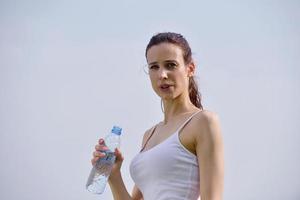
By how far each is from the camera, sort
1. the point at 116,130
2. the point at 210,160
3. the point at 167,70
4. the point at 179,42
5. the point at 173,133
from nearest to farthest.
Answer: the point at 210,160
the point at 173,133
the point at 167,70
the point at 179,42
the point at 116,130

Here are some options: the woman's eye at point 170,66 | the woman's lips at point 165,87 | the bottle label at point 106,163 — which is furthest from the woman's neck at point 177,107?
the bottle label at point 106,163

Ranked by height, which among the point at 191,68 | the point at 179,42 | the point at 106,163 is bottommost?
the point at 106,163

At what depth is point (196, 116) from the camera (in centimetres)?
284

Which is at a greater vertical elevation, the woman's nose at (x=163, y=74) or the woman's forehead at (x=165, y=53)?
the woman's forehead at (x=165, y=53)

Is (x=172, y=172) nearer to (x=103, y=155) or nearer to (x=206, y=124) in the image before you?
(x=206, y=124)

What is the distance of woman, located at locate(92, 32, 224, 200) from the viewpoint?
2654 millimetres

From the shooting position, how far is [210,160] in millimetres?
2637

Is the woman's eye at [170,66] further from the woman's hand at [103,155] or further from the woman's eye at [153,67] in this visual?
the woman's hand at [103,155]

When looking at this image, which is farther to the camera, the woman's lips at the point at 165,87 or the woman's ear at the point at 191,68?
the woman's ear at the point at 191,68

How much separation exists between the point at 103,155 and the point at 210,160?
2.63ft

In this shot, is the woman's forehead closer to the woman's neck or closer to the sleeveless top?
the woman's neck

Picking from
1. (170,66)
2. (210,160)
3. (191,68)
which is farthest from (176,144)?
(191,68)

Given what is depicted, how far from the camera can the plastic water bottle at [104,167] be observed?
3219 mm

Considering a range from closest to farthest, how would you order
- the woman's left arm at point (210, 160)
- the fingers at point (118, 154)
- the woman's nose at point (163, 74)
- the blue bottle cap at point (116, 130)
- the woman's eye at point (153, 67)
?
1. the woman's left arm at point (210, 160)
2. the woman's nose at point (163, 74)
3. the woman's eye at point (153, 67)
4. the fingers at point (118, 154)
5. the blue bottle cap at point (116, 130)
